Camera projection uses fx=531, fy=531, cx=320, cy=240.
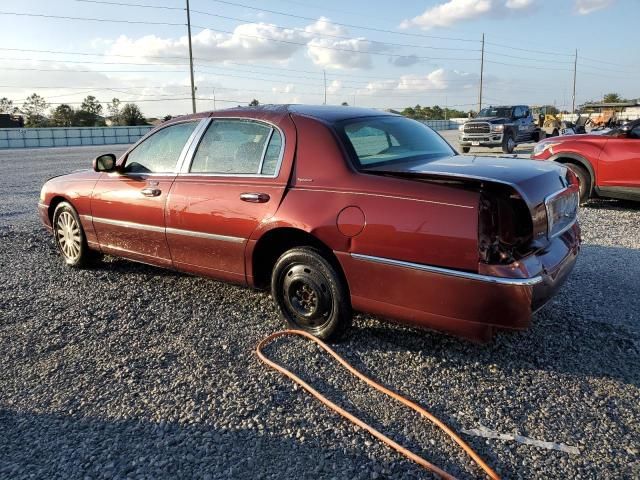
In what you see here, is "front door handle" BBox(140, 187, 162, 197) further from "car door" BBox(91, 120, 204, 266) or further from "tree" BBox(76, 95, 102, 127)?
"tree" BBox(76, 95, 102, 127)

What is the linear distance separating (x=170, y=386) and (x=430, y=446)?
1.59m

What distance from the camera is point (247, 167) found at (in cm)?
411

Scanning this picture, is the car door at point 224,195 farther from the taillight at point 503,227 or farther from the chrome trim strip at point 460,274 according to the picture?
the taillight at point 503,227

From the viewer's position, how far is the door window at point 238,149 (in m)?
4.00

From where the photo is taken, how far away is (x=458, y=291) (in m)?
3.08

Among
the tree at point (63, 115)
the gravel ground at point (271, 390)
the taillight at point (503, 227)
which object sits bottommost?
the gravel ground at point (271, 390)

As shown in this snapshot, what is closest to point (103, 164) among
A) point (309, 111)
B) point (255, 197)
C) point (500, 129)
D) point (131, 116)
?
point (255, 197)

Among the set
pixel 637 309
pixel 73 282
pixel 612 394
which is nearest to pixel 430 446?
pixel 612 394

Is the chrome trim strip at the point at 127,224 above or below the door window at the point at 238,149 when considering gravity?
Result: below

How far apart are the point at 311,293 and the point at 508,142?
19933 mm

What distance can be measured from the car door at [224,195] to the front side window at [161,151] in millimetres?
229

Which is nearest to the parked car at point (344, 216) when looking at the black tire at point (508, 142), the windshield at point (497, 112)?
the black tire at point (508, 142)

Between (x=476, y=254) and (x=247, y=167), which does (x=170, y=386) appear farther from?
(x=476, y=254)

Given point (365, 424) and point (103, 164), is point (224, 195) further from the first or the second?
point (365, 424)
